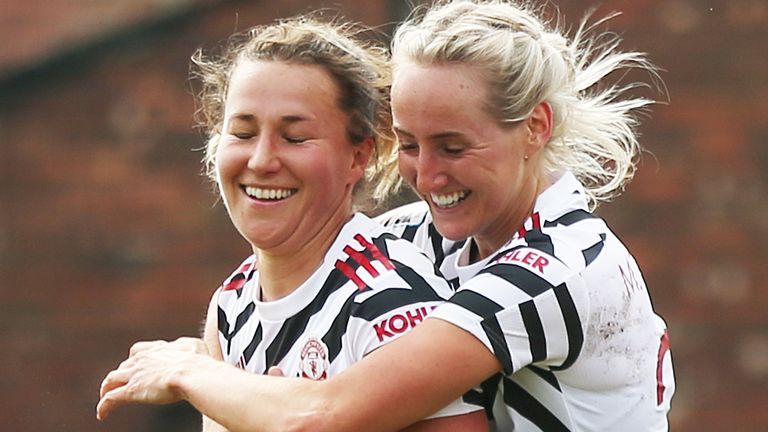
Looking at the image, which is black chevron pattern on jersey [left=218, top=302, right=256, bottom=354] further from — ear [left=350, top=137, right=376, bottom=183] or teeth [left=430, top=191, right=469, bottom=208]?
teeth [left=430, top=191, right=469, bottom=208]

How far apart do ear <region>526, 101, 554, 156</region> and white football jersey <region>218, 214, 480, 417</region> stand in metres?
0.36

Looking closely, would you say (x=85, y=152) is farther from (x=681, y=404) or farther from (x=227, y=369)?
(x=227, y=369)

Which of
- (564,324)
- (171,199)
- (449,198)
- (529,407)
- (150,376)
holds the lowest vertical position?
(529,407)

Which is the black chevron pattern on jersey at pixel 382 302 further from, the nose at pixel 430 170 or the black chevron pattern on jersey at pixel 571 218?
the black chevron pattern on jersey at pixel 571 218

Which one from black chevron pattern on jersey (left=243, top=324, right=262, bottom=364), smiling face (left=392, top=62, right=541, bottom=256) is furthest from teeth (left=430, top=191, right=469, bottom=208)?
black chevron pattern on jersey (left=243, top=324, right=262, bottom=364)

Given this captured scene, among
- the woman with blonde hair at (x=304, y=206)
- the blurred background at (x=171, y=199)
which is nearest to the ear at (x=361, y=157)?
the woman with blonde hair at (x=304, y=206)

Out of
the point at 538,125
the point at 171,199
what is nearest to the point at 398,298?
the point at 538,125

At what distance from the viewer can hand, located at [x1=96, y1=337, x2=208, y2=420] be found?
3.54 m

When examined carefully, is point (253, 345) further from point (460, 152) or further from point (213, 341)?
point (460, 152)

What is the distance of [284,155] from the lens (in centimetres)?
353

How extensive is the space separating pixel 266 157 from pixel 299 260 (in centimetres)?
27

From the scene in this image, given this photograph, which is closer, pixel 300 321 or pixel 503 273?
pixel 503 273

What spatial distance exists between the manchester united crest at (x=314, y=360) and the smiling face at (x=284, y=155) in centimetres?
28

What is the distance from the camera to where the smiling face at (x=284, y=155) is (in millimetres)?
3535
